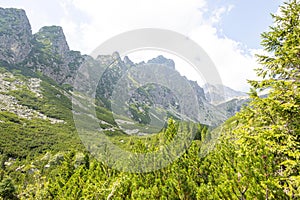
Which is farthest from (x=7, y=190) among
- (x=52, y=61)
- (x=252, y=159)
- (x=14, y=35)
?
(x=52, y=61)

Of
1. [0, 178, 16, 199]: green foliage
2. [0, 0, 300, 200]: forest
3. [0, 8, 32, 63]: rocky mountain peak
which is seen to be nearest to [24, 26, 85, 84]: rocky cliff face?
[0, 8, 32, 63]: rocky mountain peak

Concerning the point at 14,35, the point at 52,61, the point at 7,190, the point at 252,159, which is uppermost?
the point at 14,35

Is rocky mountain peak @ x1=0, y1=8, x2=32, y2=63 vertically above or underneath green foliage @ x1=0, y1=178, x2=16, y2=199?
above

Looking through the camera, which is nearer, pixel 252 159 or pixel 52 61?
pixel 252 159

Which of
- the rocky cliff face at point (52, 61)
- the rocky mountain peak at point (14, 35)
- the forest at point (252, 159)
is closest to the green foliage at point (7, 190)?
A: the forest at point (252, 159)

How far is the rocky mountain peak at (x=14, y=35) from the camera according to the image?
13638cm

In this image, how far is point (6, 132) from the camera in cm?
6431

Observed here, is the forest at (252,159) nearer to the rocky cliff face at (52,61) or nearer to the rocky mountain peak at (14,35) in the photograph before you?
the rocky mountain peak at (14,35)

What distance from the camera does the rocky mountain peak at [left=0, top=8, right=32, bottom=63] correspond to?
447 ft

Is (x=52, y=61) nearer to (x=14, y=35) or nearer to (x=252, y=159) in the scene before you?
(x=14, y=35)

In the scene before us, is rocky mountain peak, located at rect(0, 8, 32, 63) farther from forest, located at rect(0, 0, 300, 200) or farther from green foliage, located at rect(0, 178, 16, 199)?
forest, located at rect(0, 0, 300, 200)

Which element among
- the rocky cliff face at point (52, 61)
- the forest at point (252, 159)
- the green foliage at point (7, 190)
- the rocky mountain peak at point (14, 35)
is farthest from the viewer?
the rocky cliff face at point (52, 61)

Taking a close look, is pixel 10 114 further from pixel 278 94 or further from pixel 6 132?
pixel 278 94

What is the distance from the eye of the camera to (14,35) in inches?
5778
